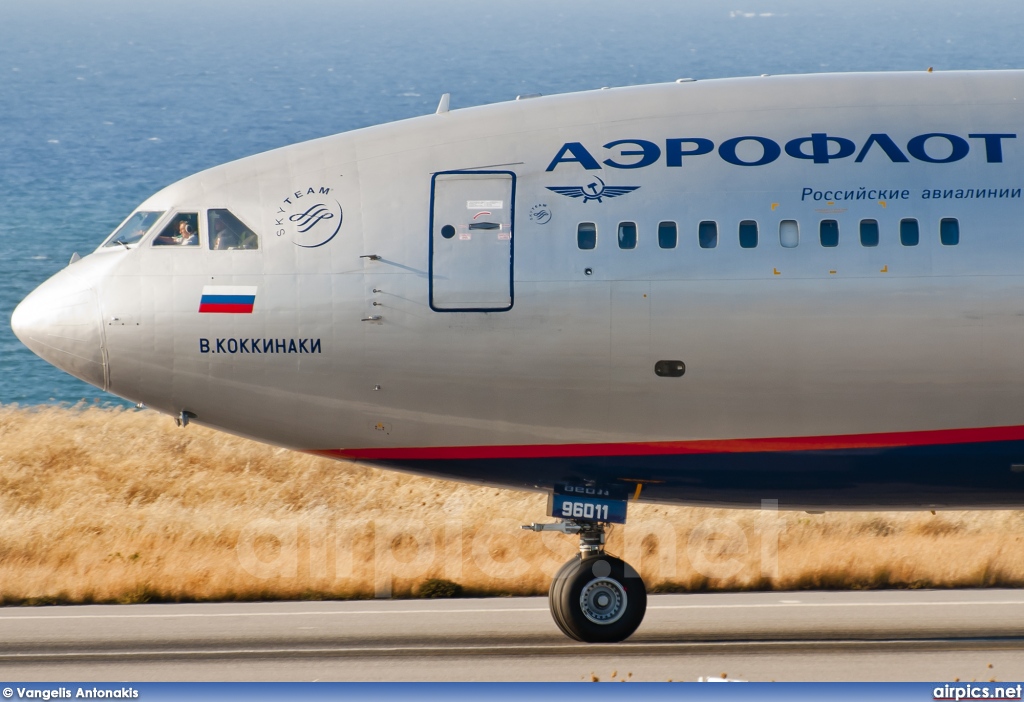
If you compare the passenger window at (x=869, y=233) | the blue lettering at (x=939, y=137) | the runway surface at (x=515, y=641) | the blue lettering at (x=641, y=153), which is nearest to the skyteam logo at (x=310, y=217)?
the blue lettering at (x=641, y=153)

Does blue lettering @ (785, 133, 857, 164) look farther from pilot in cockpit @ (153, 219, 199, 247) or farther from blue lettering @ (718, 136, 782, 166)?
pilot in cockpit @ (153, 219, 199, 247)

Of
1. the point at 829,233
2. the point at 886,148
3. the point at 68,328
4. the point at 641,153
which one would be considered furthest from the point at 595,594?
the point at 68,328

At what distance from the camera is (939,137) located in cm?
1691

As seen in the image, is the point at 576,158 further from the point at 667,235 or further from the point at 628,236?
the point at 667,235

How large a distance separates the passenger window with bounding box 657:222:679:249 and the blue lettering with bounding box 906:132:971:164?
9.77 feet

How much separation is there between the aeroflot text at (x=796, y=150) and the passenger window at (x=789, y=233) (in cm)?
83

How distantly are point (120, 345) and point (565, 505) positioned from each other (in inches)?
225

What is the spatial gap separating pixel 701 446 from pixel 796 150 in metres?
3.67

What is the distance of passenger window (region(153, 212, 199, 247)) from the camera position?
17.4 m

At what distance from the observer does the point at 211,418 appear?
17594mm

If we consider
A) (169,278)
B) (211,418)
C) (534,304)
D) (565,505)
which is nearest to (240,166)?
(169,278)

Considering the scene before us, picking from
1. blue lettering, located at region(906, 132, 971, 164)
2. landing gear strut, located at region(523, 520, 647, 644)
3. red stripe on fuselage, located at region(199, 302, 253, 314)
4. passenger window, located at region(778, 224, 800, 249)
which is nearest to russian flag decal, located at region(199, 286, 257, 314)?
red stripe on fuselage, located at region(199, 302, 253, 314)

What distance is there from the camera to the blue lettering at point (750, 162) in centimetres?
1681

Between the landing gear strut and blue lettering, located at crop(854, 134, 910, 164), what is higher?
blue lettering, located at crop(854, 134, 910, 164)
